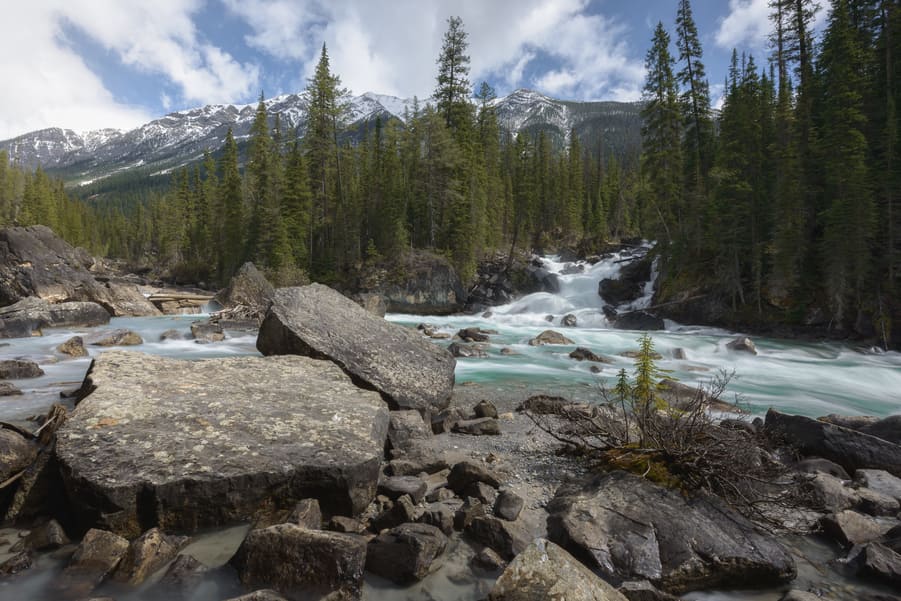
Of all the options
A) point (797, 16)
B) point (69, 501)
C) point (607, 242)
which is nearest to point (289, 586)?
point (69, 501)

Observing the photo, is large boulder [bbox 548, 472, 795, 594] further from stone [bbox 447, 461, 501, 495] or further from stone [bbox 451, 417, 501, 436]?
stone [bbox 451, 417, 501, 436]

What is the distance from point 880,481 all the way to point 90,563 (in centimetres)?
888

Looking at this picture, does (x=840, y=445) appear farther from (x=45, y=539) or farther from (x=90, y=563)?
(x=45, y=539)

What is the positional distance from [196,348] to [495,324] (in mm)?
18426

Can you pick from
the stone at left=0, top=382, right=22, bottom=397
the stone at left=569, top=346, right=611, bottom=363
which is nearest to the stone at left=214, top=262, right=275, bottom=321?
the stone at left=0, top=382, right=22, bottom=397

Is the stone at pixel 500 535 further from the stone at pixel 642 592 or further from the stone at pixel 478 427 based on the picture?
the stone at pixel 478 427

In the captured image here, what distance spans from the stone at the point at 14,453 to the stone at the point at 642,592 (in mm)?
5678

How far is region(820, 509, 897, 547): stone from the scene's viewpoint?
14.2 feet

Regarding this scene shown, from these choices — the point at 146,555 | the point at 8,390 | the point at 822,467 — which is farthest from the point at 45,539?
the point at 822,467

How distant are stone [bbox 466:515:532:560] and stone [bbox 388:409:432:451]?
2.08m

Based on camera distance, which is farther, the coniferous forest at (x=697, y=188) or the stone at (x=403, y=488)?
the coniferous forest at (x=697, y=188)

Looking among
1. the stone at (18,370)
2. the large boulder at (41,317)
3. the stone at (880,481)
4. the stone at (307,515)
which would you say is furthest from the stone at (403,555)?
the large boulder at (41,317)

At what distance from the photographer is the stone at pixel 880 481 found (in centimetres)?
552

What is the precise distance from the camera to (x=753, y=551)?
3.77m
